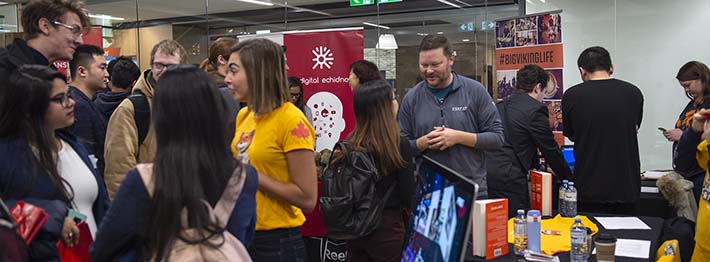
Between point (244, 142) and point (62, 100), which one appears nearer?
point (62, 100)

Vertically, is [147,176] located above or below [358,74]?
below

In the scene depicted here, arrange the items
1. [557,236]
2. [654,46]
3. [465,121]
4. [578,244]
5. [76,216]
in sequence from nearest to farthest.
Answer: [76,216] → [578,244] → [557,236] → [465,121] → [654,46]

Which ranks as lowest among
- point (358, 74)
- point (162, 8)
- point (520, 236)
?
point (520, 236)

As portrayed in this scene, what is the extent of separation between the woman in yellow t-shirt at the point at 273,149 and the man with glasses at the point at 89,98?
1165 mm

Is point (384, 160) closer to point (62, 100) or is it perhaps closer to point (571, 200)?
point (571, 200)

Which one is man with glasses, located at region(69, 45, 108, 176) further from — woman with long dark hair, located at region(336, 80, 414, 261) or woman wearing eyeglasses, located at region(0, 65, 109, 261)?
woman with long dark hair, located at region(336, 80, 414, 261)

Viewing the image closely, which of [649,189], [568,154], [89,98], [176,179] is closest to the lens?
[176,179]

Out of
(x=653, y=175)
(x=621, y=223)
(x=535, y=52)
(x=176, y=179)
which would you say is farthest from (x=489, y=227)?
(x=535, y=52)

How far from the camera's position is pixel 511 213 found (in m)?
3.88

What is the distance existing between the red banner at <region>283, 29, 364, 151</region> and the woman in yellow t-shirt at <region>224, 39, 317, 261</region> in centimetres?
202

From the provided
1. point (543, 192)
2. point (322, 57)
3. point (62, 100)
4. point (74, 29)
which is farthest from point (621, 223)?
point (74, 29)

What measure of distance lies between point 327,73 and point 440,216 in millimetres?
2946

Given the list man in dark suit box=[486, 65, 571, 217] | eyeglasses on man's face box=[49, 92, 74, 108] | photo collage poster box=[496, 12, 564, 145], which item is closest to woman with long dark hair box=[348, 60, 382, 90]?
man in dark suit box=[486, 65, 571, 217]

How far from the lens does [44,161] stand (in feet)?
6.21
